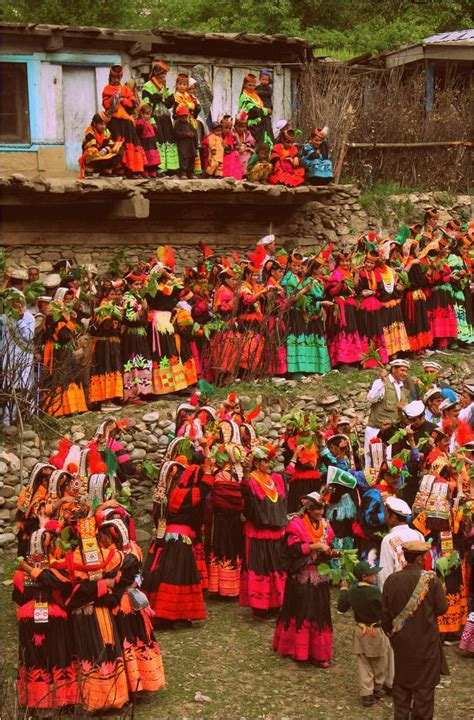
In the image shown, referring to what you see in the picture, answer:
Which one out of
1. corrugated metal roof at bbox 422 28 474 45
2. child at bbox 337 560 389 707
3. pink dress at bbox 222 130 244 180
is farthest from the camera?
corrugated metal roof at bbox 422 28 474 45

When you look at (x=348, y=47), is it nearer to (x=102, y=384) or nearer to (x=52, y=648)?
(x=102, y=384)

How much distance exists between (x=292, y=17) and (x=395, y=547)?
15.8 metres

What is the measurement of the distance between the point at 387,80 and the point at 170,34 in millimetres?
4901

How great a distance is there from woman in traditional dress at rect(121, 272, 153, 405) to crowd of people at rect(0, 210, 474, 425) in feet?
0.04

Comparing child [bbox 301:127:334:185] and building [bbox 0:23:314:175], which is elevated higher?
building [bbox 0:23:314:175]

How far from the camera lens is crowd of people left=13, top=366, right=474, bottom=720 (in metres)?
7.98

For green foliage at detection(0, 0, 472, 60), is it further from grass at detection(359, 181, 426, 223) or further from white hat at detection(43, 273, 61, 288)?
white hat at detection(43, 273, 61, 288)

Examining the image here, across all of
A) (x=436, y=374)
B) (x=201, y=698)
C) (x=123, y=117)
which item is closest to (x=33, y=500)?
(x=201, y=698)

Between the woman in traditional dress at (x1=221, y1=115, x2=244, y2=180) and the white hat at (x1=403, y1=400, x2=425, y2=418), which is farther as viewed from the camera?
the woman in traditional dress at (x1=221, y1=115, x2=244, y2=180)

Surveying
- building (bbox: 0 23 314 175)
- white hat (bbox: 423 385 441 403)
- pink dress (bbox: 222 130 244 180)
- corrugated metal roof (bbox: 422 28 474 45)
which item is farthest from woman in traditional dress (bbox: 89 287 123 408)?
corrugated metal roof (bbox: 422 28 474 45)

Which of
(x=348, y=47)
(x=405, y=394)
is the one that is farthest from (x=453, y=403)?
(x=348, y=47)

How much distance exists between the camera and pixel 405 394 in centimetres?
1293

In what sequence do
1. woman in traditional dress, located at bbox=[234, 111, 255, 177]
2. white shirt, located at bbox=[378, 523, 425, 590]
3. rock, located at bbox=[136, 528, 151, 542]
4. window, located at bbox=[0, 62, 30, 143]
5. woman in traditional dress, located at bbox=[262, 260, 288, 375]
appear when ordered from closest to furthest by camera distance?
white shirt, located at bbox=[378, 523, 425, 590]
rock, located at bbox=[136, 528, 151, 542]
woman in traditional dress, located at bbox=[262, 260, 288, 375]
woman in traditional dress, located at bbox=[234, 111, 255, 177]
window, located at bbox=[0, 62, 30, 143]

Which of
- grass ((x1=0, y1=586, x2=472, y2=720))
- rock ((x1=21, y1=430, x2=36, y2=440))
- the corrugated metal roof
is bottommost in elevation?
grass ((x1=0, y1=586, x2=472, y2=720))
